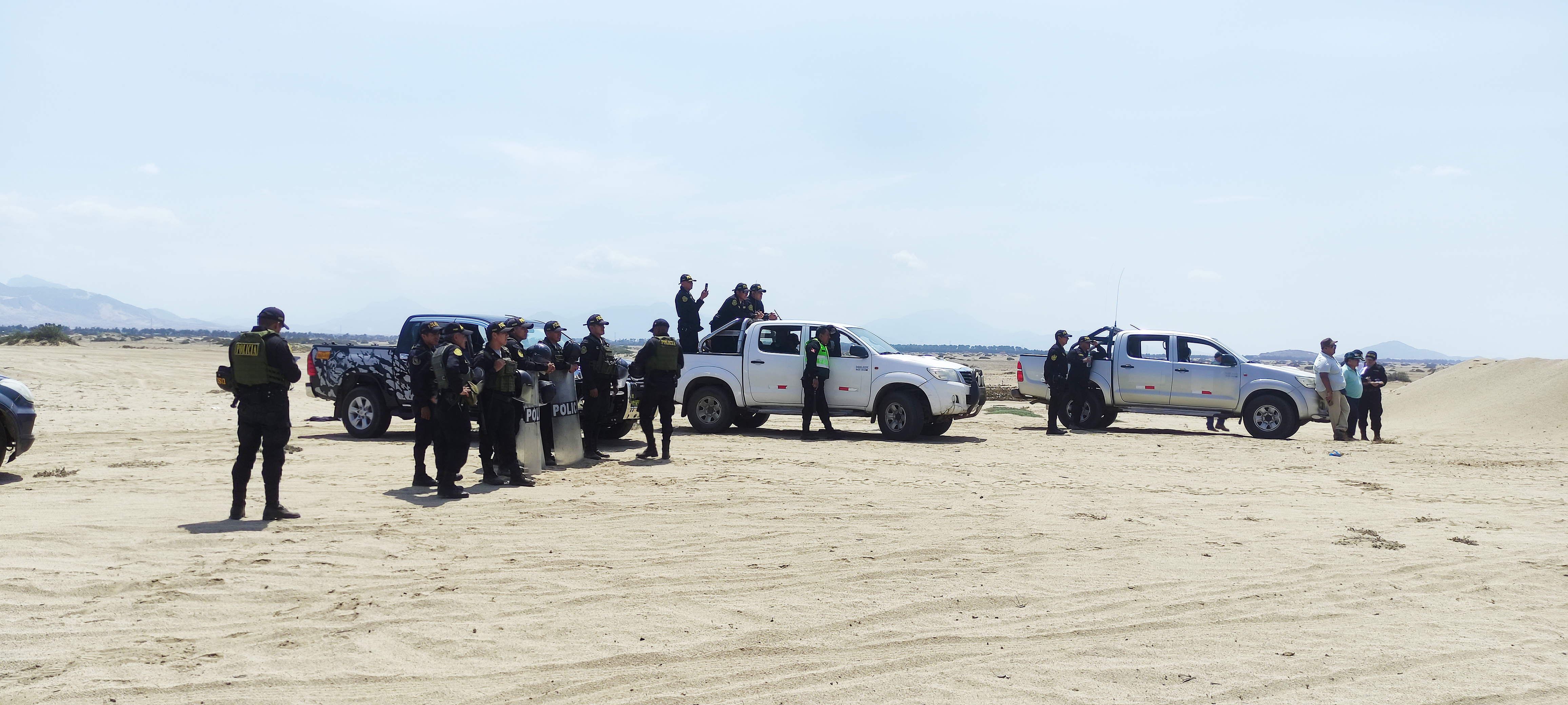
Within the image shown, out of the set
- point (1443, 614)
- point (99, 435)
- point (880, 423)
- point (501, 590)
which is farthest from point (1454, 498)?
point (99, 435)

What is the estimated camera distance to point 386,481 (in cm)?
1056

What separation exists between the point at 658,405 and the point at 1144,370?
29.5 ft

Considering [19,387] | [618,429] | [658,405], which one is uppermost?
[19,387]

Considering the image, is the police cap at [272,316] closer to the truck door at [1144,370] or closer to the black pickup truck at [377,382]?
the black pickup truck at [377,382]

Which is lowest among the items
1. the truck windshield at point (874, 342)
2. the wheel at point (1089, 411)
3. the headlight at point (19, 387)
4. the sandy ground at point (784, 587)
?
the sandy ground at point (784, 587)

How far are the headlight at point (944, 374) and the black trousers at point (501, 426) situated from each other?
6.65 metres

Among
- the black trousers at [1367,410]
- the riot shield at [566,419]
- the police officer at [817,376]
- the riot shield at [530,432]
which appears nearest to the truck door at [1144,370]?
the black trousers at [1367,410]

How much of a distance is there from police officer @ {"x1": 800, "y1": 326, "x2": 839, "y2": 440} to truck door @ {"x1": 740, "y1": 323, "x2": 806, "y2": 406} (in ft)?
0.59

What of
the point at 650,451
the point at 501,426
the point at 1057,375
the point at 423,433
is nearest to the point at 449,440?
the point at 423,433

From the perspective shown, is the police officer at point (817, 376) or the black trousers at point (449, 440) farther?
the police officer at point (817, 376)

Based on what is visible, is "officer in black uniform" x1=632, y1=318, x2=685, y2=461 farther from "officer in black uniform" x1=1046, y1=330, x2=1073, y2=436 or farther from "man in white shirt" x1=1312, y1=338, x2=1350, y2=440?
"man in white shirt" x1=1312, y1=338, x2=1350, y2=440

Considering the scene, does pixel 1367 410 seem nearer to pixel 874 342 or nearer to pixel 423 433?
pixel 874 342

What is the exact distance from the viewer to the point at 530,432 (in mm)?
10852

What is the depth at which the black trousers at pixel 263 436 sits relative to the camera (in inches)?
321
